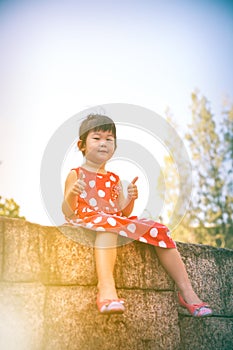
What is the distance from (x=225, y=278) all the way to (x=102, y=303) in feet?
4.47

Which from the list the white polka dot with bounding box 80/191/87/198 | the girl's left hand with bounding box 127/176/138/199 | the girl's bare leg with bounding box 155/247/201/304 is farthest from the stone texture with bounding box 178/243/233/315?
the white polka dot with bounding box 80/191/87/198

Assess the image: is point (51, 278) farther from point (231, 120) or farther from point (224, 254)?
point (231, 120)

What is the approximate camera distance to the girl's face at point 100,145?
3.23m

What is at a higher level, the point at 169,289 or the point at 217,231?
the point at 217,231

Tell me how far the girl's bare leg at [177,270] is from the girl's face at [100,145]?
0.72m

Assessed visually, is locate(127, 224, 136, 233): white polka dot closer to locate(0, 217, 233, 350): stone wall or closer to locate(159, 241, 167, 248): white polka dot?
locate(0, 217, 233, 350): stone wall

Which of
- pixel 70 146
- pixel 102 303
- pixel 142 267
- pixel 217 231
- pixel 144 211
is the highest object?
pixel 217 231

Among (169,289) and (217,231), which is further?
(217,231)

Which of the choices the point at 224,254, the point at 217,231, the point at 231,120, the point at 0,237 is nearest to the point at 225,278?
the point at 224,254

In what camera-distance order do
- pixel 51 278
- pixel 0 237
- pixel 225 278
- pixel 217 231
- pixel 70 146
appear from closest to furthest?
pixel 0 237 < pixel 51 278 < pixel 70 146 < pixel 225 278 < pixel 217 231

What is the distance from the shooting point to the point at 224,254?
3.66m

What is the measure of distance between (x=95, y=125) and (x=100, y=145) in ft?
0.49

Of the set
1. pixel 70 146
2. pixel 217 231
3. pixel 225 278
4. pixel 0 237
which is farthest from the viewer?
pixel 217 231

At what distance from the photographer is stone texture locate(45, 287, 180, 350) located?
2525 millimetres
